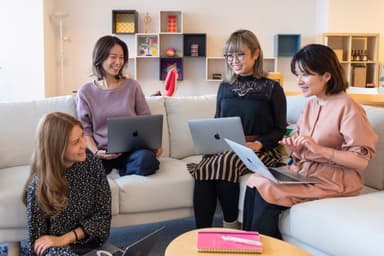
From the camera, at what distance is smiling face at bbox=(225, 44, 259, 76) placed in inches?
91.4

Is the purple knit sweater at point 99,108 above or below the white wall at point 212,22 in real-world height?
below

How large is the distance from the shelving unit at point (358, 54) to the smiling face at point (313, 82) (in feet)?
12.4

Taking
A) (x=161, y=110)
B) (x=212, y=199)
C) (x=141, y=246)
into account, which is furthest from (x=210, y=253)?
(x=161, y=110)

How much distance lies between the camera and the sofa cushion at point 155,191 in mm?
2215

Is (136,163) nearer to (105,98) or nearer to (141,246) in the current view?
(105,98)

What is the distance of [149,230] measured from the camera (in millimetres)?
2715

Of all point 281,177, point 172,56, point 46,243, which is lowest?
point 46,243

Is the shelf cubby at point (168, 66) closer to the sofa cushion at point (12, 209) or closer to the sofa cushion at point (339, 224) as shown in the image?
the sofa cushion at point (12, 209)

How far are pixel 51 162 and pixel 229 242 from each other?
81cm

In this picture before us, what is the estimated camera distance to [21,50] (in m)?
5.10

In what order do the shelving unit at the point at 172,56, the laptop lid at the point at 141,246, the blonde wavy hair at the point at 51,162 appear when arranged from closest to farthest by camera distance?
1. the laptop lid at the point at 141,246
2. the blonde wavy hair at the point at 51,162
3. the shelving unit at the point at 172,56

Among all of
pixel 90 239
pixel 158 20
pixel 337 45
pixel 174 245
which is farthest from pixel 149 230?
A: pixel 337 45

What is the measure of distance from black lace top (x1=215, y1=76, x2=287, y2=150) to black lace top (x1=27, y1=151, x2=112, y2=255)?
0.84 m

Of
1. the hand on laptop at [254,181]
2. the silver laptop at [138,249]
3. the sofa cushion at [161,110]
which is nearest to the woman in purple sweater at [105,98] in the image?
the sofa cushion at [161,110]
